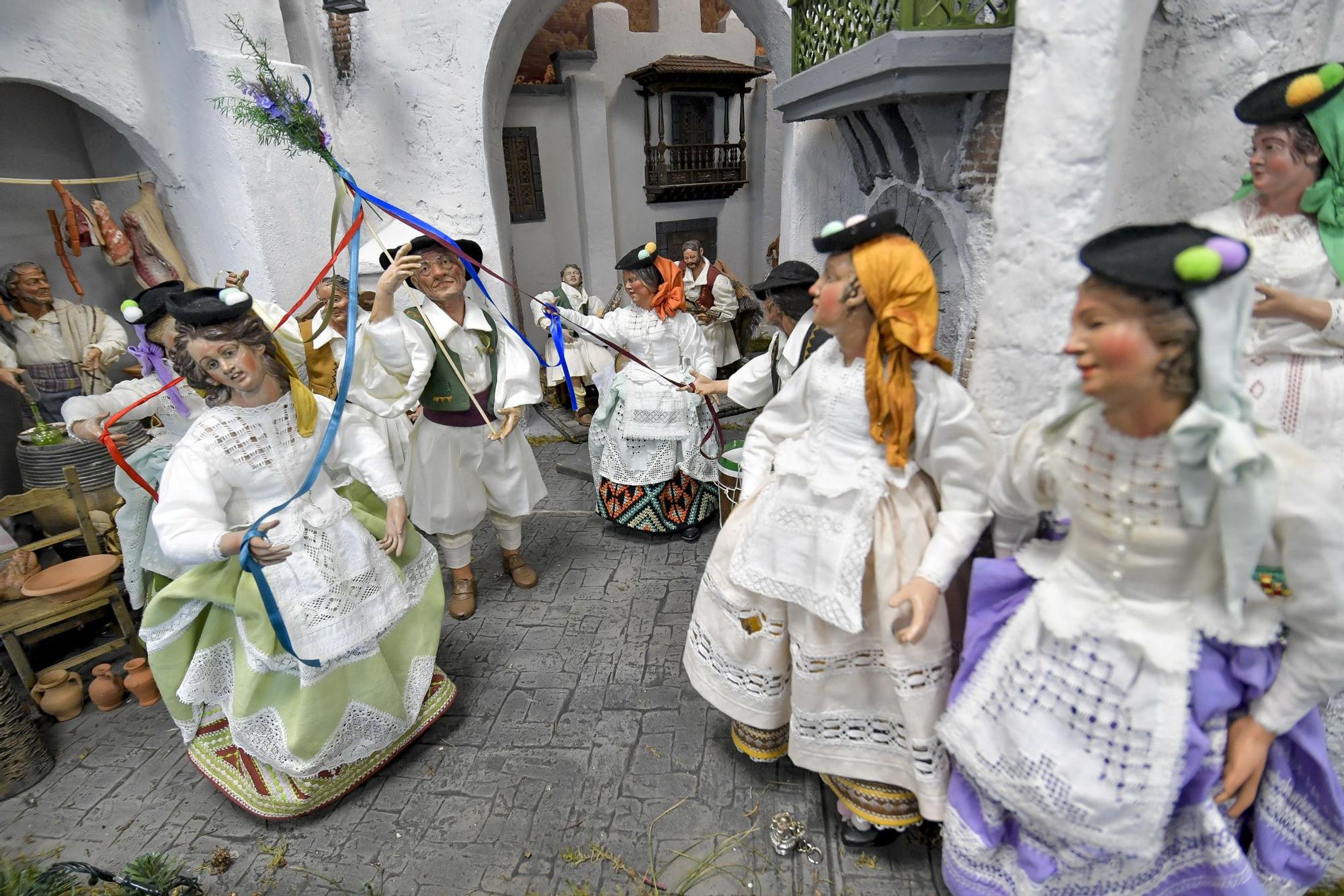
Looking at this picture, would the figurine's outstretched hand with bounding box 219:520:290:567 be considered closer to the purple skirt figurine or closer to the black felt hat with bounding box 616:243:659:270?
the purple skirt figurine

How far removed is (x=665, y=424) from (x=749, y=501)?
2.07 metres

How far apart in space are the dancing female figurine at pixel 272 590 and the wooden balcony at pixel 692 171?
8.21 meters

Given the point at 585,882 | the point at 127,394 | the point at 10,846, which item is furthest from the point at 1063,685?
the point at 127,394

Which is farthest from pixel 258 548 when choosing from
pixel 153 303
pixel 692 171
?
pixel 692 171

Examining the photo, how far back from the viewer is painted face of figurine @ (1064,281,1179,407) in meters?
1.47

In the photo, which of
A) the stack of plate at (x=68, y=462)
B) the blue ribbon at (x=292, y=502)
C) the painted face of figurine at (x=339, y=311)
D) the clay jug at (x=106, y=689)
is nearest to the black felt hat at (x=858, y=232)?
the blue ribbon at (x=292, y=502)

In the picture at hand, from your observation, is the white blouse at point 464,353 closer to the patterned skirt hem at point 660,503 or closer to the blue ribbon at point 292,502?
the blue ribbon at point 292,502

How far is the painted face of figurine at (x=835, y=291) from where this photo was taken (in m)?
2.12

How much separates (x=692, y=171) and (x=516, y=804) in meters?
9.20

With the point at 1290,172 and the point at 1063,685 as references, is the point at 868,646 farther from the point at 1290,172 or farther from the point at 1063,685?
the point at 1290,172

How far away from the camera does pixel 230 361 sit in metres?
2.36

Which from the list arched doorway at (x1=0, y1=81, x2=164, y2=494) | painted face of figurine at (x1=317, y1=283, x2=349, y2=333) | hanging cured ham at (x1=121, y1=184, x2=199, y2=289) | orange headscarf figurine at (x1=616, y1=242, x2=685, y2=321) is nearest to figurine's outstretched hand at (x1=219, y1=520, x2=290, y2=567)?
painted face of figurine at (x1=317, y1=283, x2=349, y2=333)

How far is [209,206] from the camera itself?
207 inches

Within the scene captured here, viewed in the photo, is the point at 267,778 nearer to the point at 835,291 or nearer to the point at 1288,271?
the point at 835,291
